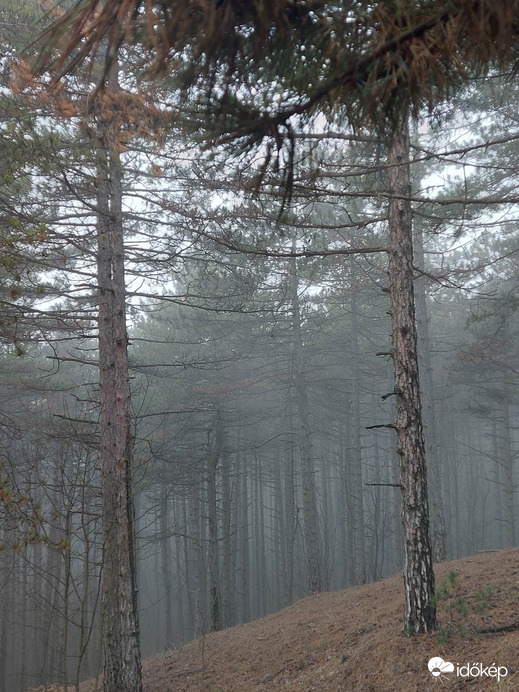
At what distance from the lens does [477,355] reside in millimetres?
15438

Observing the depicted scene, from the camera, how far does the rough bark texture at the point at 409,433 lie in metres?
6.10

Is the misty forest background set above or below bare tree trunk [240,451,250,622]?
above

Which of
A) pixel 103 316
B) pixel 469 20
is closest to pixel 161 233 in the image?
pixel 103 316

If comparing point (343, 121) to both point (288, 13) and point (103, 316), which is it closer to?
point (288, 13)

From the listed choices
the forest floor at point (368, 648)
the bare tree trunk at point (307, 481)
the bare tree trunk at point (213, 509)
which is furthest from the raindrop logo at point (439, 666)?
the bare tree trunk at point (213, 509)

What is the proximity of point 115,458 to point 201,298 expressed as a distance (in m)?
4.32

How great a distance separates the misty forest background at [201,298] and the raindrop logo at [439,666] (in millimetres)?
3353

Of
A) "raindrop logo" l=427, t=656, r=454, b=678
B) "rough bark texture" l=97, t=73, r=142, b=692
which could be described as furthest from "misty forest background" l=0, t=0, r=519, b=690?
"raindrop logo" l=427, t=656, r=454, b=678

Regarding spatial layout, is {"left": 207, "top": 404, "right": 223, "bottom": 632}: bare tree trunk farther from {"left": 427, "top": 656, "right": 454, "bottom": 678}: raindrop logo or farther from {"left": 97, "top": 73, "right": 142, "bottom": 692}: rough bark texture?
{"left": 427, "top": 656, "right": 454, "bottom": 678}: raindrop logo

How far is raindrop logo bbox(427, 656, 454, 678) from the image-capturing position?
516 centimetres

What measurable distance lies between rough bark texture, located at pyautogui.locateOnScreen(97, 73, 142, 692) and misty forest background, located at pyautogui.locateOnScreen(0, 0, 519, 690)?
11.6 inches

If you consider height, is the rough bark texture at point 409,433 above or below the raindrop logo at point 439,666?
above

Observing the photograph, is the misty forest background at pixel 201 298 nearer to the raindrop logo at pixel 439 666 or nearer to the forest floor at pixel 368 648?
the forest floor at pixel 368 648

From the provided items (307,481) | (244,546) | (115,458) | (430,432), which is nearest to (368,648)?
(115,458)
